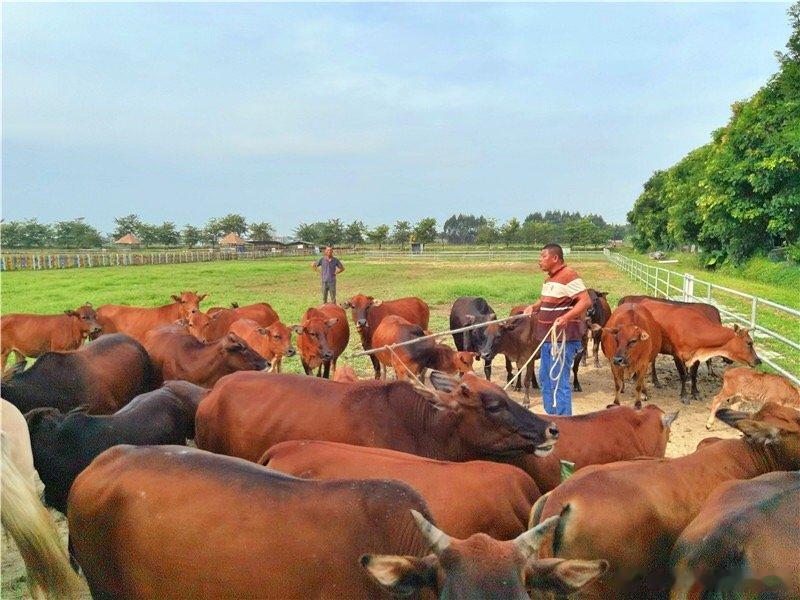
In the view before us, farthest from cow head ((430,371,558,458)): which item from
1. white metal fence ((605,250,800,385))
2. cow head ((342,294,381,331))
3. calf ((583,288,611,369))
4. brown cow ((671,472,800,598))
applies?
cow head ((342,294,381,331))

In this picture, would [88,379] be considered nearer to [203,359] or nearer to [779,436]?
[203,359]

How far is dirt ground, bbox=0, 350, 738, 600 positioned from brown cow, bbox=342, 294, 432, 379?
1.44 metres

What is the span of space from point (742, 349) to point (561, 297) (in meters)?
4.42

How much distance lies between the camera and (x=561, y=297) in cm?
749

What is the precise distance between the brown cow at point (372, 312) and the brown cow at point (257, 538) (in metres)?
9.48

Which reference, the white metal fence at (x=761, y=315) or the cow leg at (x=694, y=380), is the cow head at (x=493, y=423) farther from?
the cow leg at (x=694, y=380)

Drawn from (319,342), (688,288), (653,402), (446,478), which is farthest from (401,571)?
(688,288)

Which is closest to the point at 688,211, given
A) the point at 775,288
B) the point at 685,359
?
the point at 775,288

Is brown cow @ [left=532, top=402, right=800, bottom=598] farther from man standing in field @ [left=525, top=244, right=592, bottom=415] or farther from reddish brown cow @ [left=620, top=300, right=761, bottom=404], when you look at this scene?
reddish brown cow @ [left=620, top=300, right=761, bottom=404]

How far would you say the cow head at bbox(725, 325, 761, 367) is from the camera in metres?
9.90

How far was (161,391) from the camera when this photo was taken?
603cm

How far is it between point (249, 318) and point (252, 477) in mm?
10041

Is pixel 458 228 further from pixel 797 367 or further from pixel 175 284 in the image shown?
pixel 797 367

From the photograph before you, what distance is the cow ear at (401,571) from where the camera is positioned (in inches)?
95.1
